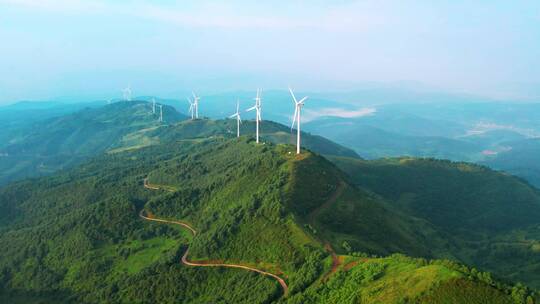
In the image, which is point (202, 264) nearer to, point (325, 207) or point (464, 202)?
point (325, 207)

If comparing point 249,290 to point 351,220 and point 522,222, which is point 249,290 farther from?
point 522,222

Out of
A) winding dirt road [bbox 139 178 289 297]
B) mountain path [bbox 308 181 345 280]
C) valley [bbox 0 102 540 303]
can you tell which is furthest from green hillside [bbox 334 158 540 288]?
winding dirt road [bbox 139 178 289 297]

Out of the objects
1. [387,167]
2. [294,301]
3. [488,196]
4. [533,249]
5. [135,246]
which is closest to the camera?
[294,301]

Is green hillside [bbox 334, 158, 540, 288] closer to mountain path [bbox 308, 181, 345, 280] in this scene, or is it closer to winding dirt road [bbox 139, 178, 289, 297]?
mountain path [bbox 308, 181, 345, 280]

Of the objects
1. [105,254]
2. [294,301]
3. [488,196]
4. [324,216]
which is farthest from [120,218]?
[488,196]

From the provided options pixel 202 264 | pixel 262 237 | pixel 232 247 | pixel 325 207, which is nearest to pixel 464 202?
pixel 325 207

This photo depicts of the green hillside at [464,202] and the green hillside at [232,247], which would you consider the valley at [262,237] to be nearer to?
the green hillside at [232,247]
